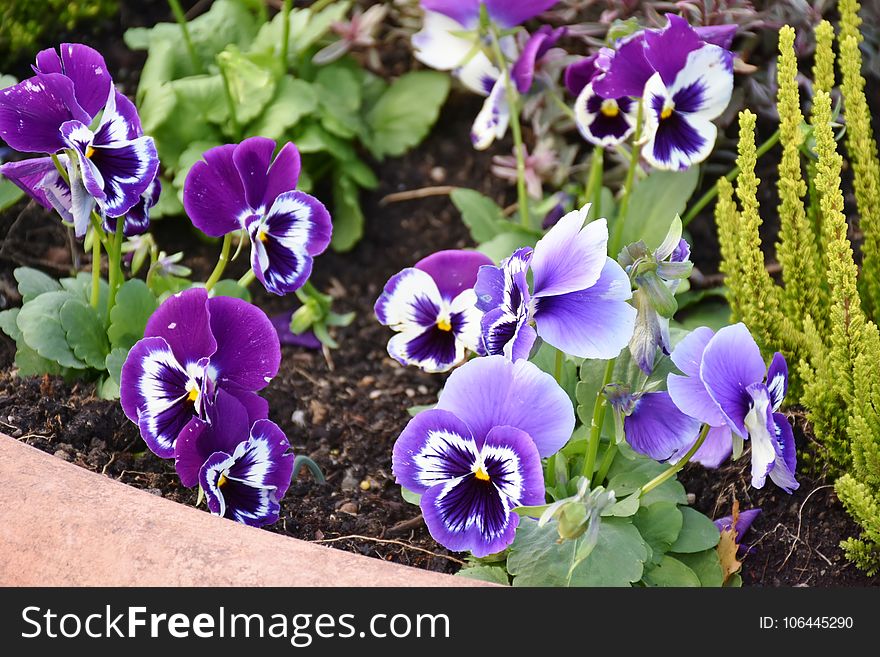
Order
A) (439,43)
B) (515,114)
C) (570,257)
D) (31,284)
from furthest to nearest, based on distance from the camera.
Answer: (439,43), (515,114), (31,284), (570,257)

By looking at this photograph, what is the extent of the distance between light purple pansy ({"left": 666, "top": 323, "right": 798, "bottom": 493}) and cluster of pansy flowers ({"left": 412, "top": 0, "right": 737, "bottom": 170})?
0.51 metres

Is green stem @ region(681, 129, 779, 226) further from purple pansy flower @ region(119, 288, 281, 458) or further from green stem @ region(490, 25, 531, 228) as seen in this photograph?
purple pansy flower @ region(119, 288, 281, 458)

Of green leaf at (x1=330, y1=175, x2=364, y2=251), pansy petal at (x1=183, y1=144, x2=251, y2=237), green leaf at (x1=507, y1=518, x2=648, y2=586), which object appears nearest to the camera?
green leaf at (x1=507, y1=518, x2=648, y2=586)

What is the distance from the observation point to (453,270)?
4.83ft

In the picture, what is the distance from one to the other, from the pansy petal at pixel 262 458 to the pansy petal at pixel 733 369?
20.8 inches

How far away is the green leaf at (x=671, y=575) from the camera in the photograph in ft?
4.30

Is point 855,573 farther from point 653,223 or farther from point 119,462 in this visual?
point 119,462

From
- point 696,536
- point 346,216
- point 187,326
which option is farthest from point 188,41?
point 696,536

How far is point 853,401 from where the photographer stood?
1.34 m

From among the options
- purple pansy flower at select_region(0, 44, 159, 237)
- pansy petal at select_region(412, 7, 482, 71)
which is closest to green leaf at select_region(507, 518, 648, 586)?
purple pansy flower at select_region(0, 44, 159, 237)

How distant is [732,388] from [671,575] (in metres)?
0.29

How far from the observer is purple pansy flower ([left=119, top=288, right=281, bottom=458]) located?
4.20 ft

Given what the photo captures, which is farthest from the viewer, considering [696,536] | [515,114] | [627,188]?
[515,114]

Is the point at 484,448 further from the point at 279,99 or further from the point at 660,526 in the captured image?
the point at 279,99
